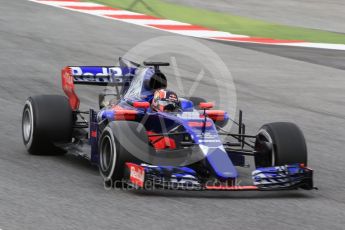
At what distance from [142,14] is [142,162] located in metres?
15.4

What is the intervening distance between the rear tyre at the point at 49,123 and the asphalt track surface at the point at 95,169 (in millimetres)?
197

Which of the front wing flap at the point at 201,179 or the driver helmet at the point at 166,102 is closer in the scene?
the front wing flap at the point at 201,179

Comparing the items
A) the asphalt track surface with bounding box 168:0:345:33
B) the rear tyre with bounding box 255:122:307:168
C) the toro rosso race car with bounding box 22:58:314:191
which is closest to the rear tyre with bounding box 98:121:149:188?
the toro rosso race car with bounding box 22:58:314:191

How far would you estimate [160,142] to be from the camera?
10.0 metres

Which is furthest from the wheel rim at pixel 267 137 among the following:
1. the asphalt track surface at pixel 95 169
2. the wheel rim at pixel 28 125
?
the wheel rim at pixel 28 125

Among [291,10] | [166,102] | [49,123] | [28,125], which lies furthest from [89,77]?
[291,10]

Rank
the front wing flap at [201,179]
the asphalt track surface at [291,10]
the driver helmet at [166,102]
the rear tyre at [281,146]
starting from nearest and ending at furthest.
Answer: the front wing flap at [201,179] → the rear tyre at [281,146] → the driver helmet at [166,102] → the asphalt track surface at [291,10]

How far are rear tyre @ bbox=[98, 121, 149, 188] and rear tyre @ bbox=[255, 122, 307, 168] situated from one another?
1348 millimetres

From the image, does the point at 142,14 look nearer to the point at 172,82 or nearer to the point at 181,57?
the point at 181,57

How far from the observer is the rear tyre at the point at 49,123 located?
1100 cm

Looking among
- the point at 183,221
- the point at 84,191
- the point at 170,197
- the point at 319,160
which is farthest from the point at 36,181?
the point at 319,160

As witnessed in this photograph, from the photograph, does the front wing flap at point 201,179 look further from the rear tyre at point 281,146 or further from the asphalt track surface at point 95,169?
the rear tyre at point 281,146

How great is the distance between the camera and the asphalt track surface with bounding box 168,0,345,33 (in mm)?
25594

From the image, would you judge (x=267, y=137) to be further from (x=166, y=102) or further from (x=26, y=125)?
(x=26, y=125)
